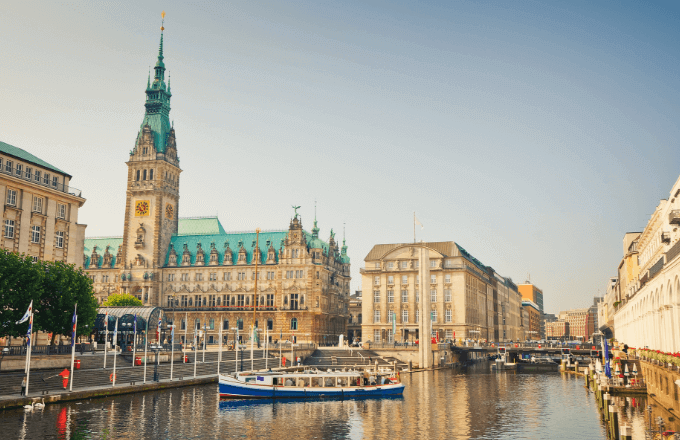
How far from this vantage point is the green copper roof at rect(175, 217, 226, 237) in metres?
182

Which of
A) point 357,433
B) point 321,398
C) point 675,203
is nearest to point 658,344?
point 675,203

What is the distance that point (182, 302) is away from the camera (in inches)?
6629

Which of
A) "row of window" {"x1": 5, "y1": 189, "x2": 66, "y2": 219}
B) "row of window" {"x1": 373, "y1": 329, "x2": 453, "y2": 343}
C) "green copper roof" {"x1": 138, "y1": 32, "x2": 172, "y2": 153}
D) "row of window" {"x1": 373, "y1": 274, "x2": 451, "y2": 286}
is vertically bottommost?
"row of window" {"x1": 373, "y1": 329, "x2": 453, "y2": 343}

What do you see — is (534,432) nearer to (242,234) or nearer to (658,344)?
(658,344)

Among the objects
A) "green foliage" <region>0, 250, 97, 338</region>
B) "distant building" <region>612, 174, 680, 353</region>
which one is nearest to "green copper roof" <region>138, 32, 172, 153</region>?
"green foliage" <region>0, 250, 97, 338</region>

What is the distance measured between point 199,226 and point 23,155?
9209cm

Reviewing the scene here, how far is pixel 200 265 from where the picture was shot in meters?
169

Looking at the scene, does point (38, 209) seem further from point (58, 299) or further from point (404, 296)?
point (404, 296)

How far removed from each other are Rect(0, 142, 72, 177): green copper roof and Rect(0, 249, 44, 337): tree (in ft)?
76.0

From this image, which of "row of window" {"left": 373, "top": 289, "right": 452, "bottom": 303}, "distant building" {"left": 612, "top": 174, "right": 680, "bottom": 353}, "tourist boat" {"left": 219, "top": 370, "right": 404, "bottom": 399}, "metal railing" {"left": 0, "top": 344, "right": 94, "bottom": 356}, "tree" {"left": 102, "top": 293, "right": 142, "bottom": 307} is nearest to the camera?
"distant building" {"left": 612, "top": 174, "right": 680, "bottom": 353}

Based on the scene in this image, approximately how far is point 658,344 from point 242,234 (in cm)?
12818

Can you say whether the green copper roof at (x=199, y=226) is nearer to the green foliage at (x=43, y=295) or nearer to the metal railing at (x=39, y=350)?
the green foliage at (x=43, y=295)

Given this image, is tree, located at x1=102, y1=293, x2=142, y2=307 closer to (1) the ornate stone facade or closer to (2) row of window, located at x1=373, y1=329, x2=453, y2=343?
(1) the ornate stone facade

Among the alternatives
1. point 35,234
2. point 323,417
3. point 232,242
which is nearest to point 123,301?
point 232,242
